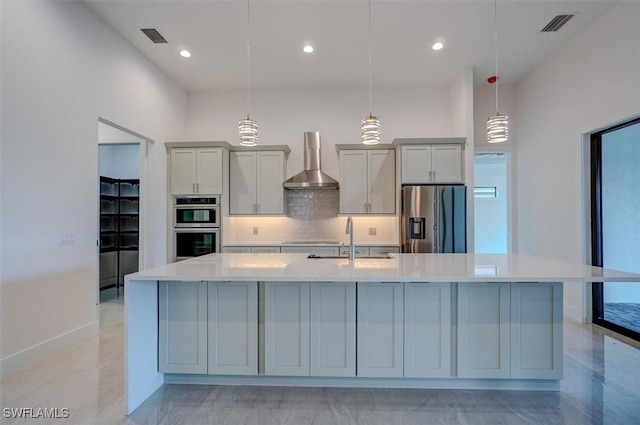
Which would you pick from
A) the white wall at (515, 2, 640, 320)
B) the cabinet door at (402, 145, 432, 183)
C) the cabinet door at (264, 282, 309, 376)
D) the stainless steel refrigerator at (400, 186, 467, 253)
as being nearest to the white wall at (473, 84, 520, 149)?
the white wall at (515, 2, 640, 320)

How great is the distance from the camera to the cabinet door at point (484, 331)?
2.46 m

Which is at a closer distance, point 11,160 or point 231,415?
point 231,415

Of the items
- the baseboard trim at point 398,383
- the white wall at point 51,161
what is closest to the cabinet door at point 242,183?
the white wall at point 51,161

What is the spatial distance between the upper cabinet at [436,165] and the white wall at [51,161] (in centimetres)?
381

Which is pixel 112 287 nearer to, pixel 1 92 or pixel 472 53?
pixel 1 92

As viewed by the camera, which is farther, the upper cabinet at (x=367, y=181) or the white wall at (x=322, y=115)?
the white wall at (x=322, y=115)

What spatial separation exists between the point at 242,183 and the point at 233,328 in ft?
10.3

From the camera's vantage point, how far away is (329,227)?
562cm

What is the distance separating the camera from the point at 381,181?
5145 millimetres

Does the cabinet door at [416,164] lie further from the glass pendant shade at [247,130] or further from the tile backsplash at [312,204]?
the glass pendant shade at [247,130]

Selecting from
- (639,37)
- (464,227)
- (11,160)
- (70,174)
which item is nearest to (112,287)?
(70,174)

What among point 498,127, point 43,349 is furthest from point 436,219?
point 43,349

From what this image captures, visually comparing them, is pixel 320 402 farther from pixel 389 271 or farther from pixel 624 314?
pixel 624 314

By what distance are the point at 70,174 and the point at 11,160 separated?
0.59 metres
